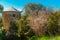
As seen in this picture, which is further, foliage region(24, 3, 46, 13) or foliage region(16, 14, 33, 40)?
foliage region(24, 3, 46, 13)

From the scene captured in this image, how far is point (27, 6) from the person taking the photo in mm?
28656

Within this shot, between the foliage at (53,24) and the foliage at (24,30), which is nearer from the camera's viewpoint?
the foliage at (53,24)

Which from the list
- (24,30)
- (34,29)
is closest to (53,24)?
(34,29)

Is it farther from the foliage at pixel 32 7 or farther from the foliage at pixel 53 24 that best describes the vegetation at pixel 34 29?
the foliage at pixel 32 7

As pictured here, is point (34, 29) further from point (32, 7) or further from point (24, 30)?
point (32, 7)

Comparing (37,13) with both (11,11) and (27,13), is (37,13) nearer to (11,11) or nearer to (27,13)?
(27,13)

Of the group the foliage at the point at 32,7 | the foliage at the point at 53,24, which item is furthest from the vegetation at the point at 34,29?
the foliage at the point at 32,7

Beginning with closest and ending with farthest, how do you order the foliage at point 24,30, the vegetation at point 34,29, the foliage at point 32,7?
the vegetation at point 34,29, the foliage at point 24,30, the foliage at point 32,7

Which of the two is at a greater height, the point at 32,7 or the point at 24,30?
the point at 32,7

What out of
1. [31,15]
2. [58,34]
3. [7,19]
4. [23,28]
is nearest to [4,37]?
[23,28]

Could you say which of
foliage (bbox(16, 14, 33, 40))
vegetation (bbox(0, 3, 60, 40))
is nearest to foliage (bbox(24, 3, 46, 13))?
vegetation (bbox(0, 3, 60, 40))

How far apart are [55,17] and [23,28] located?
4.18 metres

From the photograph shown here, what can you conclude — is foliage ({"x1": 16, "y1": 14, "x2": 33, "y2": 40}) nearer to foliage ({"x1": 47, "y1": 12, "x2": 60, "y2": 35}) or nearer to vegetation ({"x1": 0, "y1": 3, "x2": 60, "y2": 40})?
Result: vegetation ({"x1": 0, "y1": 3, "x2": 60, "y2": 40})

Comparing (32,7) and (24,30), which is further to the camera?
(32,7)
